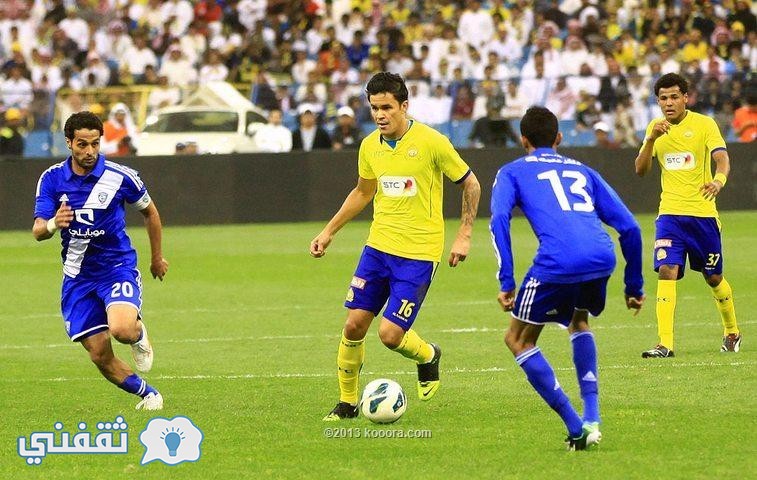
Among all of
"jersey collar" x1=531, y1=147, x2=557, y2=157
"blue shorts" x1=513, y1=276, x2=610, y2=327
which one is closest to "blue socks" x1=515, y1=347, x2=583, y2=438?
"blue shorts" x1=513, y1=276, x2=610, y2=327

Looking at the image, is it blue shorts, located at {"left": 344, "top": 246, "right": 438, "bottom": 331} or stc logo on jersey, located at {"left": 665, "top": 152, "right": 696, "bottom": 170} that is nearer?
blue shorts, located at {"left": 344, "top": 246, "right": 438, "bottom": 331}

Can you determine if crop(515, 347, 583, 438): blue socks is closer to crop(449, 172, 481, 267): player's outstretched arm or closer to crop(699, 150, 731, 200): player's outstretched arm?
crop(449, 172, 481, 267): player's outstretched arm

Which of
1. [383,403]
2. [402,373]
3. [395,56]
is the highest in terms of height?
[383,403]

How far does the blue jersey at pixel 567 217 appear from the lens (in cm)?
772

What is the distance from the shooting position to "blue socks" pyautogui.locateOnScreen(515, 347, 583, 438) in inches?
305

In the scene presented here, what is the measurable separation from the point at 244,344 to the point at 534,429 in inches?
190

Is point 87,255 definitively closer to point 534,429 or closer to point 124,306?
point 124,306

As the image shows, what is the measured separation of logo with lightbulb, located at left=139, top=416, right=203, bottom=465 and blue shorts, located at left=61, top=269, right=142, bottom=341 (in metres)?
0.85

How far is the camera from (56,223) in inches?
356

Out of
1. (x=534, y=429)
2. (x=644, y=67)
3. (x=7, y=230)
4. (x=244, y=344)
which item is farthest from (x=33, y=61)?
(x=534, y=429)

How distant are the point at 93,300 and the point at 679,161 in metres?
4.89

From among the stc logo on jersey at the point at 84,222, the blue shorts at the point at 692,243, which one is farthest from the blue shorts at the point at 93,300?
the blue shorts at the point at 692,243

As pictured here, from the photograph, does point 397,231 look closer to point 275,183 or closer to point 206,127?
point 275,183

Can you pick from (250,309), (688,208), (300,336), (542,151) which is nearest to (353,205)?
(542,151)
